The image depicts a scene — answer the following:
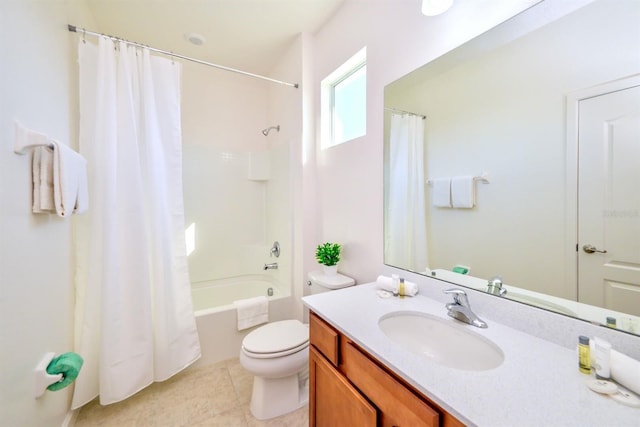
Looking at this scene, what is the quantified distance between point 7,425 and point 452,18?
7.60 ft

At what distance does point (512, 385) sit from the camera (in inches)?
23.8

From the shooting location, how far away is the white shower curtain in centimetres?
145

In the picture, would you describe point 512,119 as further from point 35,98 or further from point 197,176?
point 197,176

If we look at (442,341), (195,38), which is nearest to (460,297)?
(442,341)

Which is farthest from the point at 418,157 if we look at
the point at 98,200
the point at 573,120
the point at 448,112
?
the point at 98,200

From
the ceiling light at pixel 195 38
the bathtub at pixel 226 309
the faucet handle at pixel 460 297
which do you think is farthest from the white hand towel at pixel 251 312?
the ceiling light at pixel 195 38

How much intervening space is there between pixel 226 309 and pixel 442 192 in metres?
1.79

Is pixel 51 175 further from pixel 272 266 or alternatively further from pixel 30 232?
pixel 272 266

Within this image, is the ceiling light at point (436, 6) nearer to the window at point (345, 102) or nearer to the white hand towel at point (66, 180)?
the window at point (345, 102)

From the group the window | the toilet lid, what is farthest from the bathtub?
the window

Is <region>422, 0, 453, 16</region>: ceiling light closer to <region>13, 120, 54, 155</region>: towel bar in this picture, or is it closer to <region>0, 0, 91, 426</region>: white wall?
<region>0, 0, 91, 426</region>: white wall

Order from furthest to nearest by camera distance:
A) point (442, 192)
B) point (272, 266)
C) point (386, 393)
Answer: point (272, 266), point (442, 192), point (386, 393)

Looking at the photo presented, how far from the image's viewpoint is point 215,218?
2.73m

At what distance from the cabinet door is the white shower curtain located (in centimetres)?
111
